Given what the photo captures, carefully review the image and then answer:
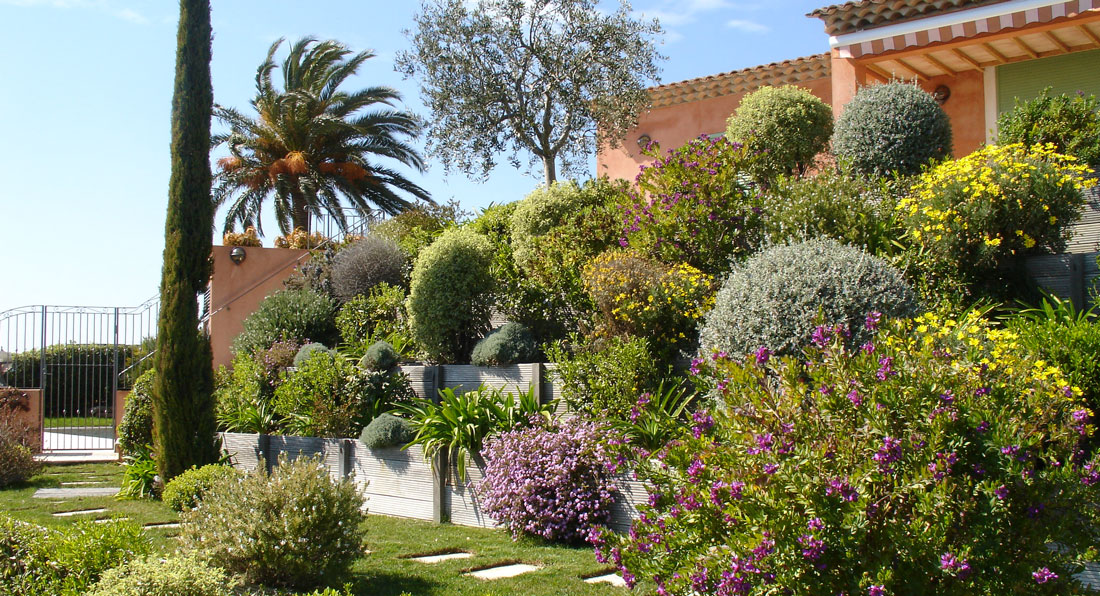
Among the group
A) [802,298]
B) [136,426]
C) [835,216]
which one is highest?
[835,216]

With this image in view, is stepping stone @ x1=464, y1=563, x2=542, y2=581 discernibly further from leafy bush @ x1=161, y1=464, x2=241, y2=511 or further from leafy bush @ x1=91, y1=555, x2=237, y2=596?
Answer: leafy bush @ x1=161, y1=464, x2=241, y2=511

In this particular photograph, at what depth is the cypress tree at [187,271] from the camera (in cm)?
1069

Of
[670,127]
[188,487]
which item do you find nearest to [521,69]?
[670,127]

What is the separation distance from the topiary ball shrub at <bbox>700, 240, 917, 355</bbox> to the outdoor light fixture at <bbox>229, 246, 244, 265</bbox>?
13.0 meters

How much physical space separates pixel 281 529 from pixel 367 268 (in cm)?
833

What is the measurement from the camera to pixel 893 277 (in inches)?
283

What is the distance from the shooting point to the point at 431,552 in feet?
24.3

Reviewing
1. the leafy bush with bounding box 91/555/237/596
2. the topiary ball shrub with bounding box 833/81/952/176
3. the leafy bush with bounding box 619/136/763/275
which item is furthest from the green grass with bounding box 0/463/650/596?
the topiary ball shrub with bounding box 833/81/952/176

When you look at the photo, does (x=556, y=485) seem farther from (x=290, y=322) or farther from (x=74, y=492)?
(x=74, y=492)

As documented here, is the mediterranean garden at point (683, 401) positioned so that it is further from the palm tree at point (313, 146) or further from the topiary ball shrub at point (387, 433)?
the palm tree at point (313, 146)

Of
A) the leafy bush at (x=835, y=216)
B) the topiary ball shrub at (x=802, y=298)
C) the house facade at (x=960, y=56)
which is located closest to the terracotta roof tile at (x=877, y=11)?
the house facade at (x=960, y=56)

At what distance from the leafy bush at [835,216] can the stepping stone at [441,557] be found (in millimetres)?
4346

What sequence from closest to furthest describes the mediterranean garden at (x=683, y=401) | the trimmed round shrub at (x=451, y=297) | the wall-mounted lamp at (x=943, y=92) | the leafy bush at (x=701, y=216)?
the mediterranean garden at (x=683, y=401) → the leafy bush at (x=701, y=216) → the trimmed round shrub at (x=451, y=297) → the wall-mounted lamp at (x=943, y=92)

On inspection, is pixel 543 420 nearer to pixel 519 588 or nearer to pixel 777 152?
pixel 519 588
